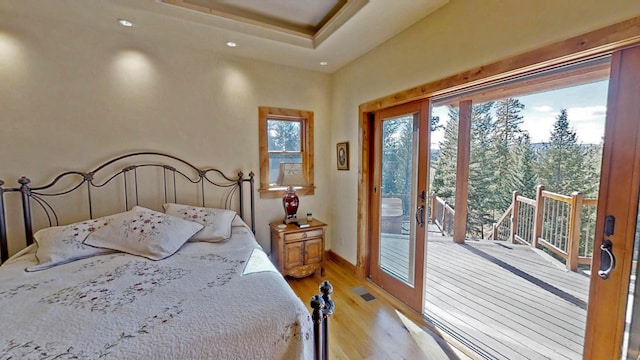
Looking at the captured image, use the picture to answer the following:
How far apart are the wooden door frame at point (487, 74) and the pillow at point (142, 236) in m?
1.89

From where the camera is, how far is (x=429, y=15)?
2145 mm

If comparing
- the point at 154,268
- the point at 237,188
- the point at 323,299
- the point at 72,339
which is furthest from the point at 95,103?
the point at 323,299

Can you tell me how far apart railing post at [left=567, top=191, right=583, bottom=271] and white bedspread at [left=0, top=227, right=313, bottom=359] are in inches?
121

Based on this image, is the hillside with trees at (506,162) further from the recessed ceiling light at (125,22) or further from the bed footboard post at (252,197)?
the recessed ceiling light at (125,22)

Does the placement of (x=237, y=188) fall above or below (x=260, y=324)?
above

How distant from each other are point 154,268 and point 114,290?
30cm

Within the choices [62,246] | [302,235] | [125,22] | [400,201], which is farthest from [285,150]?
[62,246]

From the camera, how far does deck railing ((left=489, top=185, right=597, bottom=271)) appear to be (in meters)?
2.40

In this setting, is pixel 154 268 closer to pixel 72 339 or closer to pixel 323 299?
pixel 72 339

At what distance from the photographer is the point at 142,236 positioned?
2.06 metres

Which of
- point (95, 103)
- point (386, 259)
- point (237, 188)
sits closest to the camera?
point (95, 103)

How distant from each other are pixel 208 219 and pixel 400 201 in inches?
76.2

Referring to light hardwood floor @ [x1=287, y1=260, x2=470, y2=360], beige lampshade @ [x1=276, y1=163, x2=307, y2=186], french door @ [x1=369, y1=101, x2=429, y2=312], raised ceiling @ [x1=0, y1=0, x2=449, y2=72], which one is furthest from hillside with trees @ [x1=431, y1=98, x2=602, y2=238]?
beige lampshade @ [x1=276, y1=163, x2=307, y2=186]

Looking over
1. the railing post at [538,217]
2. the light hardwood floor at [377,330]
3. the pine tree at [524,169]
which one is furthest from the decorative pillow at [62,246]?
the railing post at [538,217]
